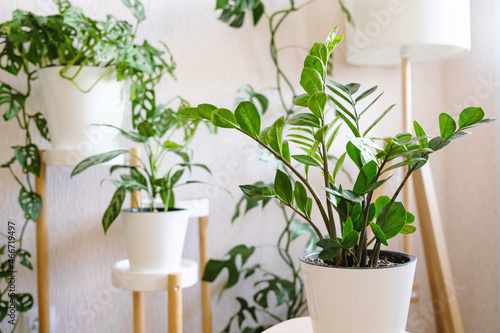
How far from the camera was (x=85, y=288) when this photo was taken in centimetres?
160

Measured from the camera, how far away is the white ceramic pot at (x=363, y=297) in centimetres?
65

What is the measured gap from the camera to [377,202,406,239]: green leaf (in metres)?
0.68

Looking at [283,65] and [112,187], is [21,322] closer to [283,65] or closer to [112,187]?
[112,187]

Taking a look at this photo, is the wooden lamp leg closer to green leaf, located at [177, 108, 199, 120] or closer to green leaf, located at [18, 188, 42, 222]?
green leaf, located at [18, 188, 42, 222]

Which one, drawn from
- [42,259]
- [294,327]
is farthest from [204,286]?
[294,327]

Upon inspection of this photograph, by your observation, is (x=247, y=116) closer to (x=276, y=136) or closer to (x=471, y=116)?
(x=276, y=136)

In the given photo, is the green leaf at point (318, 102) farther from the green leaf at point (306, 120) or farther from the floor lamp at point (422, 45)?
the floor lamp at point (422, 45)

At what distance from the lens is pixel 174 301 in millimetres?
1213

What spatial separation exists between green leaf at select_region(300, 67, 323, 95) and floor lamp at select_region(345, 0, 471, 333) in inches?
32.5

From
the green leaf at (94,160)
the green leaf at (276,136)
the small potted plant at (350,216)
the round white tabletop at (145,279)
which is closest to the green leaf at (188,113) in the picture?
the small potted plant at (350,216)

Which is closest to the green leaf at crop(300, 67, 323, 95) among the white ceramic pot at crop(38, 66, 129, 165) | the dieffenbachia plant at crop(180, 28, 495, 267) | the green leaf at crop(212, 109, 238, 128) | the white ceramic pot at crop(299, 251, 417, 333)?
the dieffenbachia plant at crop(180, 28, 495, 267)

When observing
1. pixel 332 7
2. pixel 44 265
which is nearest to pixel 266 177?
pixel 332 7

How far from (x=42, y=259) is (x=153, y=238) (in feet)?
1.40

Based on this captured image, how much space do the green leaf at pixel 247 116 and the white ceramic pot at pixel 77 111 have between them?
2.37 ft
